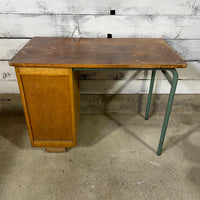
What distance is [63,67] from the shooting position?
3.92ft

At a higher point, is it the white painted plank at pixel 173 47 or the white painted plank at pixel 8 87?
the white painted plank at pixel 173 47

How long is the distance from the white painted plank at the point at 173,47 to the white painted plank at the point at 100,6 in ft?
0.76

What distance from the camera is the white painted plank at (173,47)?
1689mm

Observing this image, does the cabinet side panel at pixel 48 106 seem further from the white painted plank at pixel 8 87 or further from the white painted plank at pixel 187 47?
the white painted plank at pixel 187 47

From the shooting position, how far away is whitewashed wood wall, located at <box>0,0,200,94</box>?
1561 millimetres

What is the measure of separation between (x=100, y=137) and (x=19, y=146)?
2.25ft

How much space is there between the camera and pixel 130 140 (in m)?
1.76

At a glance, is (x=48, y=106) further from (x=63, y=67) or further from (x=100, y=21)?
(x=100, y=21)

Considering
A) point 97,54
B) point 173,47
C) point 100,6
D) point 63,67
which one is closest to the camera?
point 63,67

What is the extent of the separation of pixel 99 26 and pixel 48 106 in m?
0.77

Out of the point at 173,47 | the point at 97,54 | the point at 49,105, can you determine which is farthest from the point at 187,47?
the point at 49,105

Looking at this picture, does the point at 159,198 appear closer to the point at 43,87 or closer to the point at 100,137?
the point at 100,137

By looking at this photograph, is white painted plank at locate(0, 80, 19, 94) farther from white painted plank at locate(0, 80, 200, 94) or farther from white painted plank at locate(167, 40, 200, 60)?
white painted plank at locate(167, 40, 200, 60)

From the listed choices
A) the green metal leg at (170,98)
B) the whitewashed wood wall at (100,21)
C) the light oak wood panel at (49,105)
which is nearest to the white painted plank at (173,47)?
the whitewashed wood wall at (100,21)
